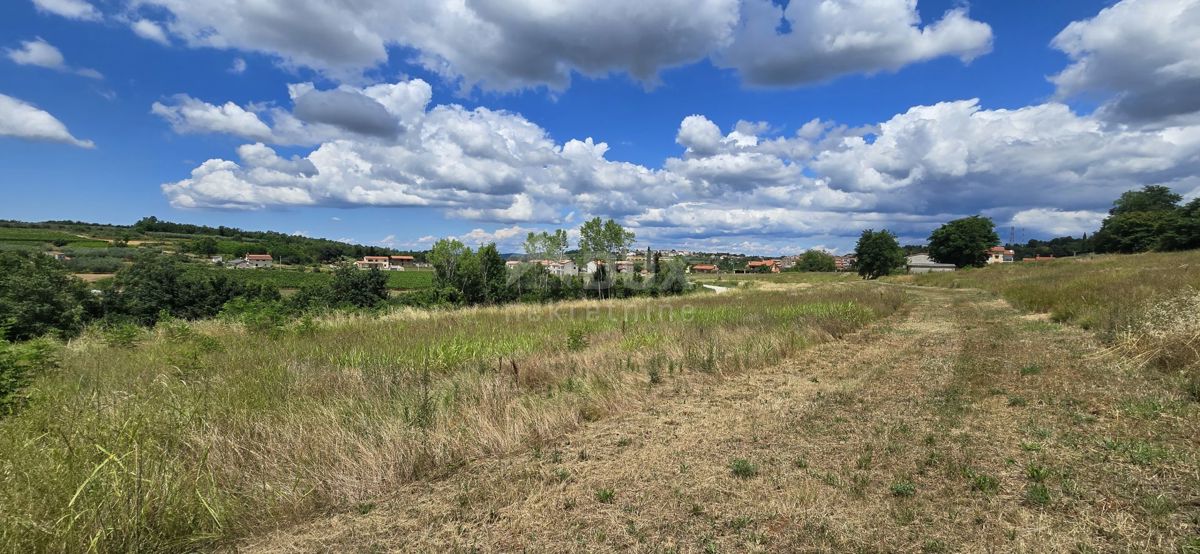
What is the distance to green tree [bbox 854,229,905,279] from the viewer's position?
68312mm

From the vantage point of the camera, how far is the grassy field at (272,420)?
2.95 meters

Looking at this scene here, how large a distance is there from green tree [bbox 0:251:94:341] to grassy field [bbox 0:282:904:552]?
18.4 m

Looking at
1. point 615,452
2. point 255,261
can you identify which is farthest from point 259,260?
point 615,452

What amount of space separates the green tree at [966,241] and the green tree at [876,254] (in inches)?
296

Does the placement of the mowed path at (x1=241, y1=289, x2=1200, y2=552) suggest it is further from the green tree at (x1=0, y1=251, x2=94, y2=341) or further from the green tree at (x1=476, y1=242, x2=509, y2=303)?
the green tree at (x1=476, y1=242, x2=509, y2=303)

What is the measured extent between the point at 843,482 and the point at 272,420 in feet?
16.7

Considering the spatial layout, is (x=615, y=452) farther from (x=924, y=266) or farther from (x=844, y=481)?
(x=924, y=266)

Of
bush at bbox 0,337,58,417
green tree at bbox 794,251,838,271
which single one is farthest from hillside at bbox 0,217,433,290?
green tree at bbox 794,251,838,271

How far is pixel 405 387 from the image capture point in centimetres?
596

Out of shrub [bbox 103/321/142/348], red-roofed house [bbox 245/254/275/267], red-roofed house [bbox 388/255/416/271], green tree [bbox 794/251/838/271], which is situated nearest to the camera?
shrub [bbox 103/321/142/348]

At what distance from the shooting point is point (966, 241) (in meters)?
69.1

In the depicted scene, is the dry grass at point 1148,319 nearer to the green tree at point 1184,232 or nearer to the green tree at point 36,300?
the green tree at point 36,300

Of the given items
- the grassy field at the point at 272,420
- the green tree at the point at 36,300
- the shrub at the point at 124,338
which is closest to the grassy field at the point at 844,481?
the grassy field at the point at 272,420

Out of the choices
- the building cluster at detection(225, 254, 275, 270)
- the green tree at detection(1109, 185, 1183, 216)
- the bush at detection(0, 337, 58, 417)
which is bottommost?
the bush at detection(0, 337, 58, 417)
